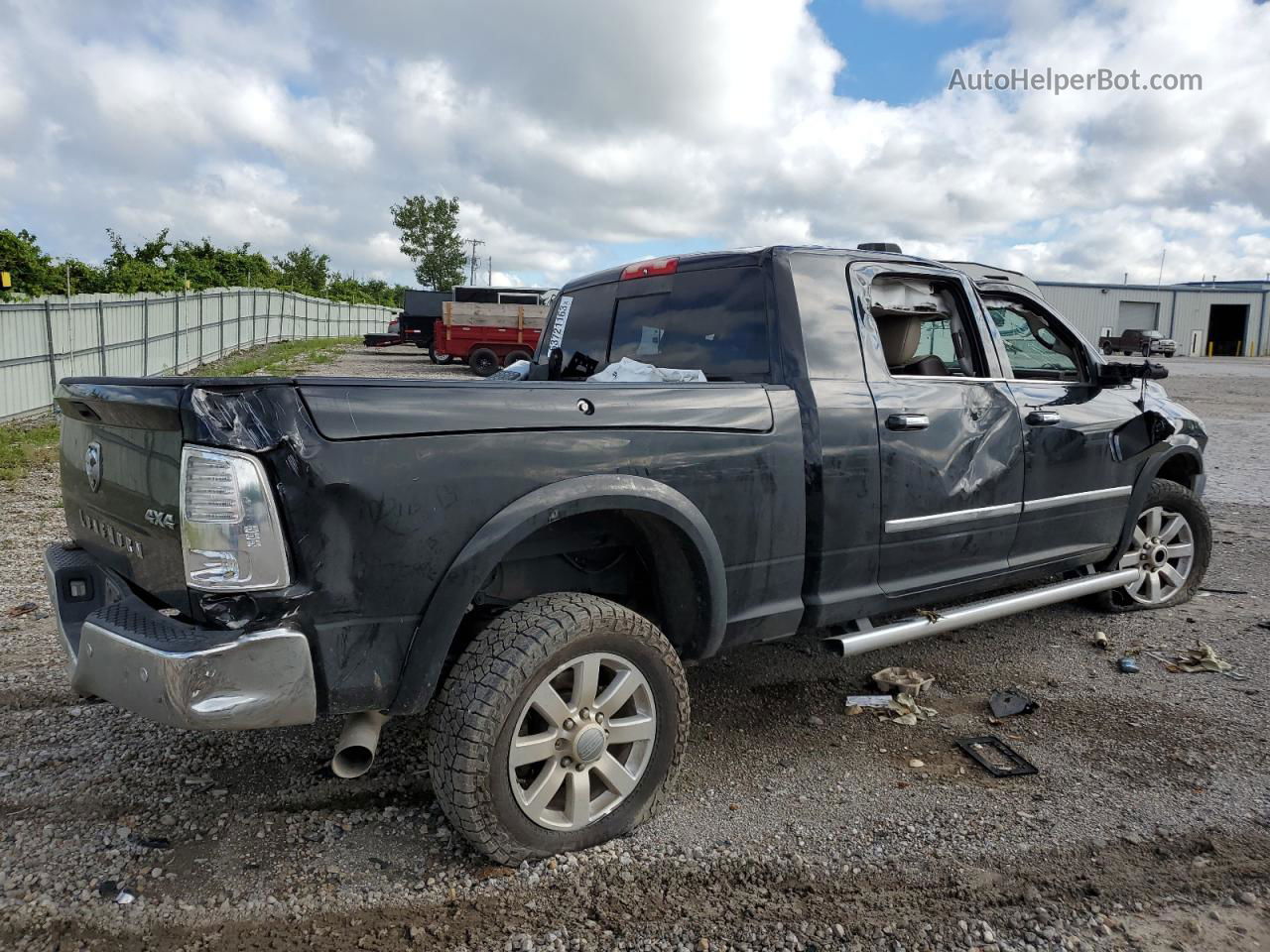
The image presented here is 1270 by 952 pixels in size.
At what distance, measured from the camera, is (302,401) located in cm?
225

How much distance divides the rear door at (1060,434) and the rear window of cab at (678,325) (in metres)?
1.34

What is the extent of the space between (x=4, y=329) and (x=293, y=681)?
11462mm

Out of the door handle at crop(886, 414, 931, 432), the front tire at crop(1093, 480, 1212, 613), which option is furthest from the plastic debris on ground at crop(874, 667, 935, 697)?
the front tire at crop(1093, 480, 1212, 613)

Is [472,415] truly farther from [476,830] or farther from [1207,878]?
[1207,878]

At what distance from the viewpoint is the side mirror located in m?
4.38

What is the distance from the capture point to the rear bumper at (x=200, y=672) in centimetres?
221

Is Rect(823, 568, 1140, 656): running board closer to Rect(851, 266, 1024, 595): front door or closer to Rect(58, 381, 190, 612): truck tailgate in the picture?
Rect(851, 266, 1024, 595): front door

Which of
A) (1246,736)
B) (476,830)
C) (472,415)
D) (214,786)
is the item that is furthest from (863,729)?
(214,786)

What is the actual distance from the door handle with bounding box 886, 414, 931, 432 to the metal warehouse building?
4740cm

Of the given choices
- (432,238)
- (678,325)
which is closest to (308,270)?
(432,238)

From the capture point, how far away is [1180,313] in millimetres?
49938

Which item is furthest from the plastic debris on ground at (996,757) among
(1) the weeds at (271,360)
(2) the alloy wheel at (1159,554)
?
(1) the weeds at (271,360)

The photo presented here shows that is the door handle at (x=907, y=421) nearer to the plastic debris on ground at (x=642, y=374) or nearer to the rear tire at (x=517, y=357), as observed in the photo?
the plastic debris on ground at (x=642, y=374)

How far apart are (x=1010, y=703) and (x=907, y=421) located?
55.1 inches
